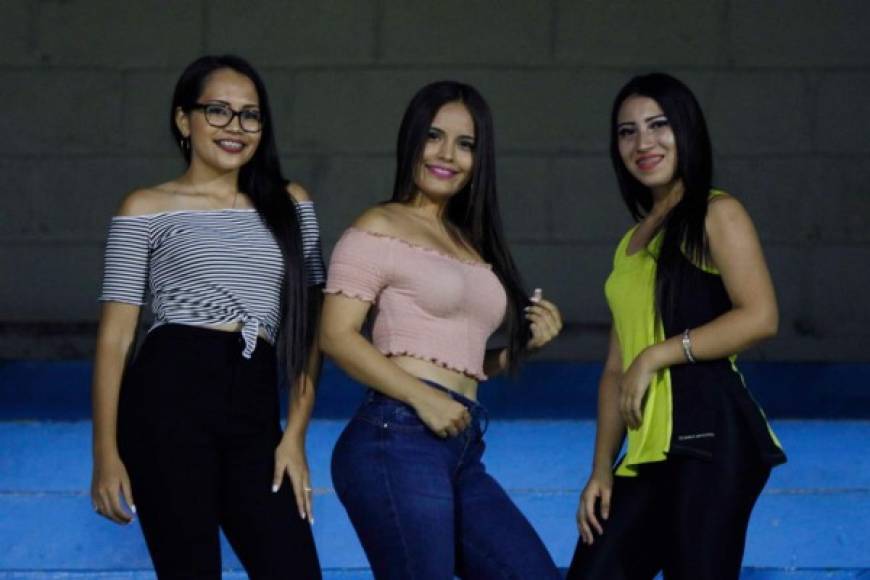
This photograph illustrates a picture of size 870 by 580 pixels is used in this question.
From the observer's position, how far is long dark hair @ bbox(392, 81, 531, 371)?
245 centimetres

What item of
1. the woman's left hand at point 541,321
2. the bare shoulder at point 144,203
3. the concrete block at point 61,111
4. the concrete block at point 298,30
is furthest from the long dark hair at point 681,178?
the concrete block at point 61,111

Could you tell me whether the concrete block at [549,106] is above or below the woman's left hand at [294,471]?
above

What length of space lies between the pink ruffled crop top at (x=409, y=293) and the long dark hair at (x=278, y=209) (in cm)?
7

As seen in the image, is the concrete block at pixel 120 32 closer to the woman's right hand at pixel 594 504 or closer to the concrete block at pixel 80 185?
the concrete block at pixel 80 185

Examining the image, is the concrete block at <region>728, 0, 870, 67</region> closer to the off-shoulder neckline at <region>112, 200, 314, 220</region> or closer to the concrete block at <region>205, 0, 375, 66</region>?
the concrete block at <region>205, 0, 375, 66</region>

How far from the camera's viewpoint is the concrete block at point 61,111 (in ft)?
16.9

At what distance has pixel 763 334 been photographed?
7.64ft

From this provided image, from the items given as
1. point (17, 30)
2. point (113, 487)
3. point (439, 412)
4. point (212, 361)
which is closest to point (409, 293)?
point (439, 412)

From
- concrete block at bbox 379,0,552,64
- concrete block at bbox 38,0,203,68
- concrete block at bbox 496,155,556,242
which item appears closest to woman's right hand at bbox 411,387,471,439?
concrete block at bbox 496,155,556,242

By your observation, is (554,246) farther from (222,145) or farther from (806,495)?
(222,145)

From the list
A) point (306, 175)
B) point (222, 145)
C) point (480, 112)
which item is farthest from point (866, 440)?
point (306, 175)

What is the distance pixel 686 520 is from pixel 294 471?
62 cm


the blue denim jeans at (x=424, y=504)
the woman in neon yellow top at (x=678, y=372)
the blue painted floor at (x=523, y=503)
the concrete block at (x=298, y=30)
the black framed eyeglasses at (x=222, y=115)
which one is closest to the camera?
the blue denim jeans at (x=424, y=504)

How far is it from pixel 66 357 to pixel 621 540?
126 inches
